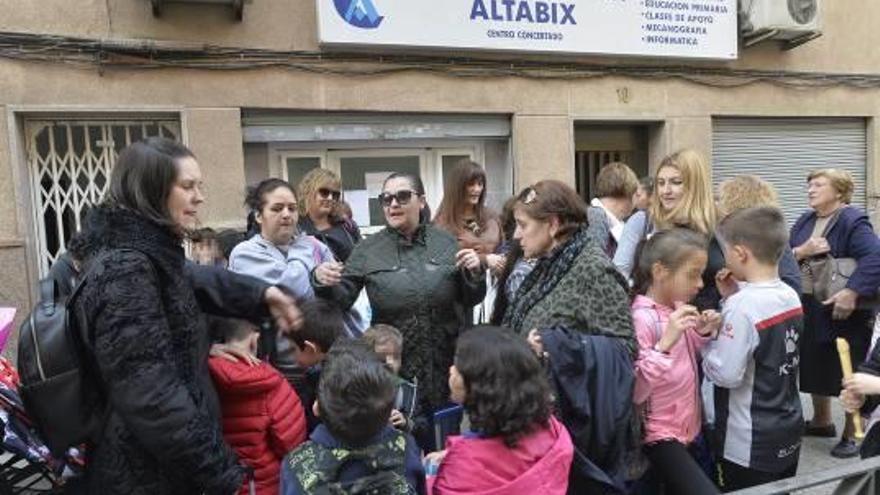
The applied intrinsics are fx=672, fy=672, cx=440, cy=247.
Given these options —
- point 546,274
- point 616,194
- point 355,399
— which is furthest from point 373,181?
point 355,399

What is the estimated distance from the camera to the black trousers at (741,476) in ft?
8.25

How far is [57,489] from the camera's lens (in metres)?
2.36

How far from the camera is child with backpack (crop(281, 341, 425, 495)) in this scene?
1.80 m

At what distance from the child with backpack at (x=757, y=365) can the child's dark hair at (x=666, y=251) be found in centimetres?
18

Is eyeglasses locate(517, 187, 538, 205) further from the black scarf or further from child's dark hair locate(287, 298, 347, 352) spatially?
child's dark hair locate(287, 298, 347, 352)

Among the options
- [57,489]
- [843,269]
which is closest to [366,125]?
[843,269]

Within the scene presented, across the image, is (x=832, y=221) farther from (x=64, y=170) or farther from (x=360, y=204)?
(x=64, y=170)

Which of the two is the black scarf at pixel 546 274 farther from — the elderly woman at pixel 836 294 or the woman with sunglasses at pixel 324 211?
the elderly woman at pixel 836 294

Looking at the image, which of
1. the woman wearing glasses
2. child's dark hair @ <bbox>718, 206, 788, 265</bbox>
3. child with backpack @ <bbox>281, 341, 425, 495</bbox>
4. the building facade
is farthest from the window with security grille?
child's dark hair @ <bbox>718, 206, 788, 265</bbox>

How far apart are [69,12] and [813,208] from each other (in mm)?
5780

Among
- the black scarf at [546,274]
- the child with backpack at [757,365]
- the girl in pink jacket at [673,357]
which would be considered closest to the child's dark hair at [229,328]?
the black scarf at [546,274]

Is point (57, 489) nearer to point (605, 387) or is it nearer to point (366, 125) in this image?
point (605, 387)

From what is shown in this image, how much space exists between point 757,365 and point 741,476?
0.43 meters

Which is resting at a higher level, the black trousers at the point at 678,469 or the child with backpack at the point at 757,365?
the child with backpack at the point at 757,365
